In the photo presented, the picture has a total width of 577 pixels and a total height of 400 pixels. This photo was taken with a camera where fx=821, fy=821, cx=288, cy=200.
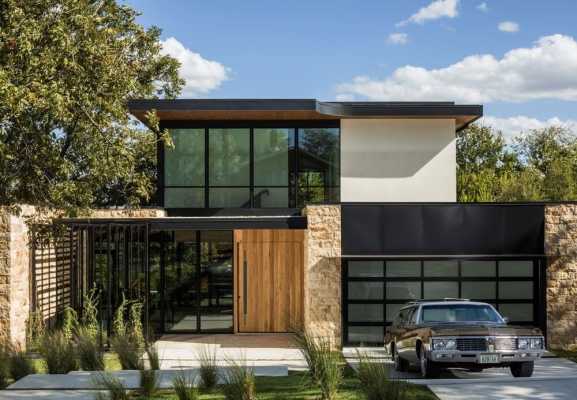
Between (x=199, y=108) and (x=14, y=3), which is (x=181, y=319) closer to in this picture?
(x=199, y=108)

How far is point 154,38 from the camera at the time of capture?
35.0 meters

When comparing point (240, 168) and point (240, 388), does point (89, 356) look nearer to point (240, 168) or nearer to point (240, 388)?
point (240, 388)

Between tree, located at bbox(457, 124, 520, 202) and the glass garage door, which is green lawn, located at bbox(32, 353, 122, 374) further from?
tree, located at bbox(457, 124, 520, 202)

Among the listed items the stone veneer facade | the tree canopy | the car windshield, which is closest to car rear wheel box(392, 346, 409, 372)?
the car windshield

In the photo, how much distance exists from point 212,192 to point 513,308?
9.32 m

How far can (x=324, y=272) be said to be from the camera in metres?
20.8

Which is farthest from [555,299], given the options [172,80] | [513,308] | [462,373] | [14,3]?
[172,80]

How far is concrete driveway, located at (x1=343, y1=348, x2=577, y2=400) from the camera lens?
12969 mm

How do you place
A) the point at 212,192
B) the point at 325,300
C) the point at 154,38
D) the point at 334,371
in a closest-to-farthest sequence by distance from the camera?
the point at 334,371
the point at 325,300
the point at 212,192
the point at 154,38

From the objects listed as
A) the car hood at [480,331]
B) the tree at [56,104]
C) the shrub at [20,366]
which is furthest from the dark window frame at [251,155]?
the car hood at [480,331]

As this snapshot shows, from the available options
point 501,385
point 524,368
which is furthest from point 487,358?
point 524,368

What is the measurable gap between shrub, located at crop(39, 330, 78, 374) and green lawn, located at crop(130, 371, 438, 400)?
10.6 feet

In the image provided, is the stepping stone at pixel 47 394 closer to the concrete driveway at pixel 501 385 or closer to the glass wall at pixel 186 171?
the concrete driveway at pixel 501 385

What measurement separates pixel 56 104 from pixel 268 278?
11.7 meters
